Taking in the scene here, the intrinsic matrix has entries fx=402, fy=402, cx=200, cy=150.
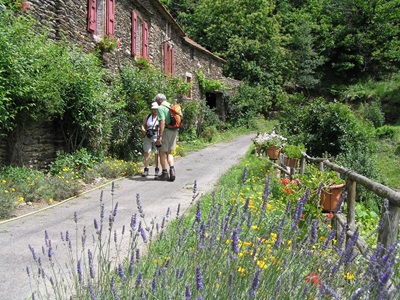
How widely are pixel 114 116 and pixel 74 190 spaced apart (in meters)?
4.12

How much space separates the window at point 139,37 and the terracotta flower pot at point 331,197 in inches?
391

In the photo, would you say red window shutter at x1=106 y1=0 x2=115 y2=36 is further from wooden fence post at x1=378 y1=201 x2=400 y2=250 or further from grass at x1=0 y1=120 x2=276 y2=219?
wooden fence post at x1=378 y1=201 x2=400 y2=250

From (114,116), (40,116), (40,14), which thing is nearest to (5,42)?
(40,116)

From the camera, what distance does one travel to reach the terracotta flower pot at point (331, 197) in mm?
5500

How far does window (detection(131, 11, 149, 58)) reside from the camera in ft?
45.2

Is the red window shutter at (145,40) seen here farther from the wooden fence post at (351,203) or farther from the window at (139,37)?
the wooden fence post at (351,203)

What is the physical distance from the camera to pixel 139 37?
1475 cm

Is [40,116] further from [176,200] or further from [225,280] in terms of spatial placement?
[225,280]

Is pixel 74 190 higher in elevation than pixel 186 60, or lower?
lower

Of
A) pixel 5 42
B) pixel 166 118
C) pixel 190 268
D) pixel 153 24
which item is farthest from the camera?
pixel 153 24

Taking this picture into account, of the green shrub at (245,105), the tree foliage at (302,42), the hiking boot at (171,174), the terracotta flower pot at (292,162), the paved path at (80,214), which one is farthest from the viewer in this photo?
the tree foliage at (302,42)

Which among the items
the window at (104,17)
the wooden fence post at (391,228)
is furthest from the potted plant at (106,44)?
the wooden fence post at (391,228)

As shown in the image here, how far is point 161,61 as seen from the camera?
688 inches

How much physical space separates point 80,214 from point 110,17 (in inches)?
307
